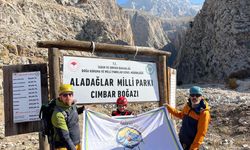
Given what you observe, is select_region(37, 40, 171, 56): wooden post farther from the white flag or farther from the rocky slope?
the rocky slope

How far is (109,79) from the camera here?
5.60m

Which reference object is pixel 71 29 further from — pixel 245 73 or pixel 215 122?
pixel 215 122

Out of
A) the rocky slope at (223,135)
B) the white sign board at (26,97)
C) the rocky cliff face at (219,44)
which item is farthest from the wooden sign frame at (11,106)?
the rocky cliff face at (219,44)

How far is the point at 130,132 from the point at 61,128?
144 centimetres

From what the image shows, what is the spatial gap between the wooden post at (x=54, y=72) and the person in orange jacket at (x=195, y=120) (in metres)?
2.15

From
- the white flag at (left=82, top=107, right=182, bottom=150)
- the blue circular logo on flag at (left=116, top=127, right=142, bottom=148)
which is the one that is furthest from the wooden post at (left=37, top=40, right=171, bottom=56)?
the blue circular logo on flag at (left=116, top=127, right=142, bottom=148)

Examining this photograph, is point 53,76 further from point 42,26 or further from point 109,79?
point 42,26

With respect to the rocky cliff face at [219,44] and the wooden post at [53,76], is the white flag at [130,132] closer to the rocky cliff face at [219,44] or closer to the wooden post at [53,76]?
the wooden post at [53,76]

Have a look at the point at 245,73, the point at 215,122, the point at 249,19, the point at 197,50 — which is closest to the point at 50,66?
the point at 215,122

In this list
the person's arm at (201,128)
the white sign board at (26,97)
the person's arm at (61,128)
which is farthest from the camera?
the person's arm at (201,128)

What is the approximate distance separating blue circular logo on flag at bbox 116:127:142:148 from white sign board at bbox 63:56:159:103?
1.86 feet

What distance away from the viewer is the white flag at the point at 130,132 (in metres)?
5.18

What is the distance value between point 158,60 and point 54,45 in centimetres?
210

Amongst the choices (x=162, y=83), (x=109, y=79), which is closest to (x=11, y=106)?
(x=109, y=79)
